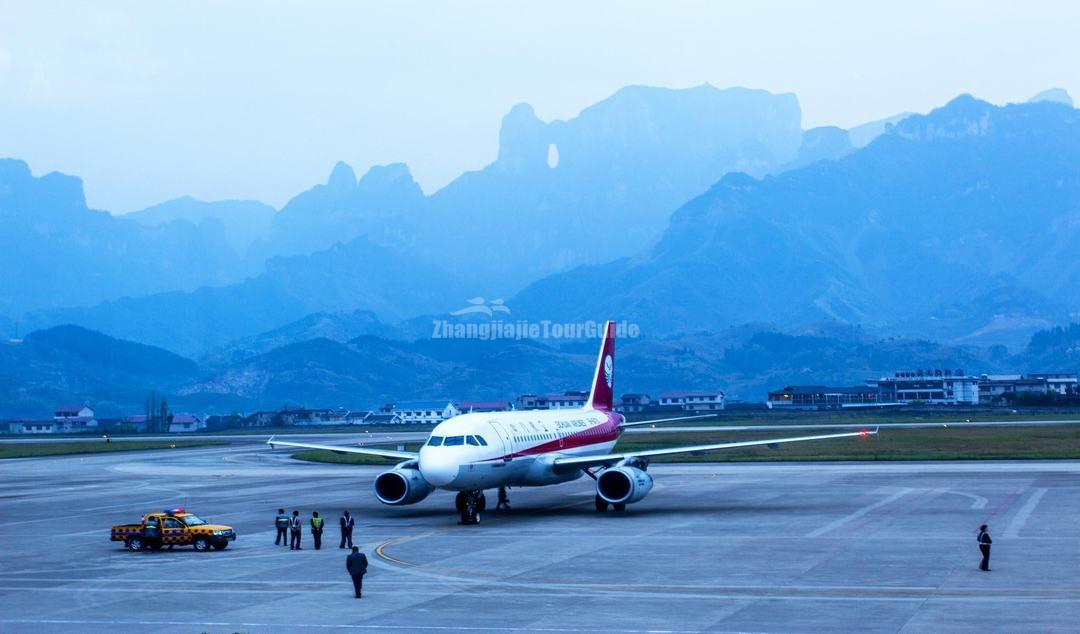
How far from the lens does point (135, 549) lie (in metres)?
47.1

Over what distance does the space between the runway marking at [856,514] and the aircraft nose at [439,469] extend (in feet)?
45.2

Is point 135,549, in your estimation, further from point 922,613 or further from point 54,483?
point 54,483

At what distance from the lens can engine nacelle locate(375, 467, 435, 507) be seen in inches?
2125

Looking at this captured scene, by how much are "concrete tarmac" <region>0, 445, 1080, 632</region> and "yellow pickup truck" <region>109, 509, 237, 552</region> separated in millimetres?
1049

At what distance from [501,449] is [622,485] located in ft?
19.0

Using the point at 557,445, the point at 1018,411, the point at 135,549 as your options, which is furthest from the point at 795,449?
the point at 1018,411

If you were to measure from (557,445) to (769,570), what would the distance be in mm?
21066

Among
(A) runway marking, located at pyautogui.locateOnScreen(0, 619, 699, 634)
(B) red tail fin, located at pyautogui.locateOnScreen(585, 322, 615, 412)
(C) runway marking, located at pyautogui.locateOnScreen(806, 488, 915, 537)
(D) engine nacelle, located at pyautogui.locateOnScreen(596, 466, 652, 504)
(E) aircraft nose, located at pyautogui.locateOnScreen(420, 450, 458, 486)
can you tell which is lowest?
(A) runway marking, located at pyautogui.locateOnScreen(0, 619, 699, 634)

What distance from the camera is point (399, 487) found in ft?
177

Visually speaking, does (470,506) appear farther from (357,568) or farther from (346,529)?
(357,568)

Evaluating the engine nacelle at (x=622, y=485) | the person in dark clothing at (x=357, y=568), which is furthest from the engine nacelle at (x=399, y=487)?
the person in dark clothing at (x=357, y=568)

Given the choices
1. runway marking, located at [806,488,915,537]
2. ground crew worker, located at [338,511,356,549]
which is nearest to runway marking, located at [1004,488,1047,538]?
runway marking, located at [806,488,915,537]

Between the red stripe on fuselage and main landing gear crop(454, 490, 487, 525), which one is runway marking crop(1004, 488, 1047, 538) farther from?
main landing gear crop(454, 490, 487, 525)

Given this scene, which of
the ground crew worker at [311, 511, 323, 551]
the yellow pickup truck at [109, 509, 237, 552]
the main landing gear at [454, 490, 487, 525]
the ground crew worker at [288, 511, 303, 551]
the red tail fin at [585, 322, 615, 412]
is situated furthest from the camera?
the red tail fin at [585, 322, 615, 412]
